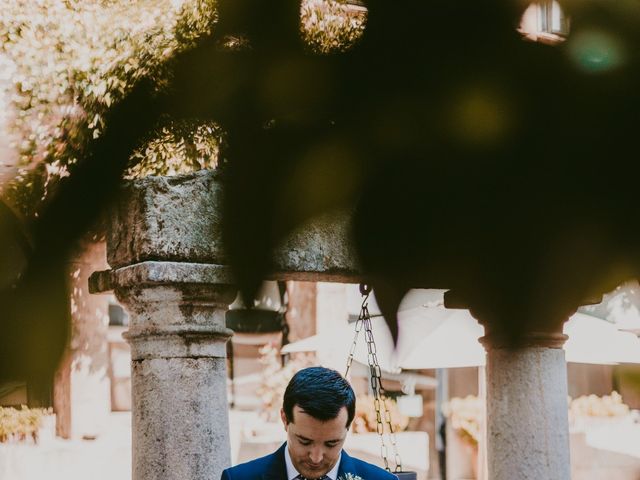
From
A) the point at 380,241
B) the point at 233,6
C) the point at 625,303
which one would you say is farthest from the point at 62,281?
A: the point at 625,303

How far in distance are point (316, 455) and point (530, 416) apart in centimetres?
210

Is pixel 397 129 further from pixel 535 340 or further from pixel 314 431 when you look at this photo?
pixel 535 340

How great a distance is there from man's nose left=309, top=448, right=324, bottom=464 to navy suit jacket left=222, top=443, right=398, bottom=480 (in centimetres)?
11

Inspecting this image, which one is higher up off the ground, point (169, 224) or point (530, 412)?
point (169, 224)

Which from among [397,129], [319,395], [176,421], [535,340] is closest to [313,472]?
[319,395]

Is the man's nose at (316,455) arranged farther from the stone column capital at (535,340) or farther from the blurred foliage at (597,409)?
the blurred foliage at (597,409)

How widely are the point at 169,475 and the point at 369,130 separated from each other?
5.55 ft

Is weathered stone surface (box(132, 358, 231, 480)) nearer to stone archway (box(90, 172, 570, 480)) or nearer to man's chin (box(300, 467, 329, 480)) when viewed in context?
stone archway (box(90, 172, 570, 480))

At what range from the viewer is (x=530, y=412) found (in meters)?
3.62

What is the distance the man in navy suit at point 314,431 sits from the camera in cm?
174

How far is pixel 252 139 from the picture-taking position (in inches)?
52.6

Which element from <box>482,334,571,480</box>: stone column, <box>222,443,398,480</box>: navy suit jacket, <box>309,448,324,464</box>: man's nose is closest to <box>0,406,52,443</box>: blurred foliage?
<box>482,334,571,480</box>: stone column

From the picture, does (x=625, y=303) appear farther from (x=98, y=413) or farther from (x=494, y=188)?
(x=494, y=188)

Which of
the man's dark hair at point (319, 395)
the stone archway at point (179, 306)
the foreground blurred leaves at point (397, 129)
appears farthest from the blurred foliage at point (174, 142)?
the stone archway at point (179, 306)
